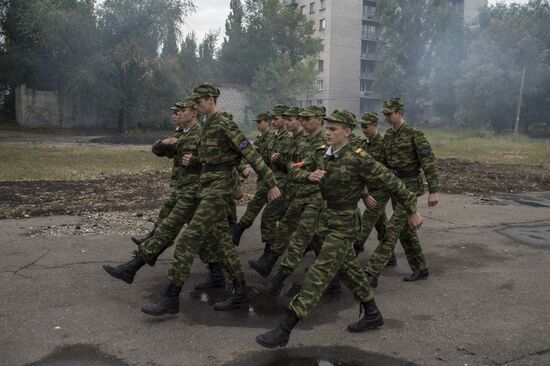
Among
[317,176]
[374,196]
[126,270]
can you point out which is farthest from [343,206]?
[126,270]

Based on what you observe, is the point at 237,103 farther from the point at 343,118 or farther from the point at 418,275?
the point at 343,118

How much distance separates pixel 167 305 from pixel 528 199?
10401 millimetres

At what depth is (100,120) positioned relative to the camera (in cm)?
3856

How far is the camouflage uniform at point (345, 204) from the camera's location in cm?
426

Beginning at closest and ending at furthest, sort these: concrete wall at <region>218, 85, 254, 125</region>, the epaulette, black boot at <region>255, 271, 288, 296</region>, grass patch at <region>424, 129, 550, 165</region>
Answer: the epaulette → black boot at <region>255, 271, 288, 296</region> → grass patch at <region>424, 129, 550, 165</region> → concrete wall at <region>218, 85, 254, 125</region>

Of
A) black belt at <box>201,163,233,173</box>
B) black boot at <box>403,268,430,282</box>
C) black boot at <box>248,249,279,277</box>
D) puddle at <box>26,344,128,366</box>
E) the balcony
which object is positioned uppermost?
the balcony

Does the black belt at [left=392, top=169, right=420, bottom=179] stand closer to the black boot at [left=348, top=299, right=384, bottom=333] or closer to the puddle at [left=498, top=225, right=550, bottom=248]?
the black boot at [left=348, top=299, right=384, bottom=333]

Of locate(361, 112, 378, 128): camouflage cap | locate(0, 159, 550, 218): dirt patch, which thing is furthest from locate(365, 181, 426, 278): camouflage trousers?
locate(0, 159, 550, 218): dirt patch

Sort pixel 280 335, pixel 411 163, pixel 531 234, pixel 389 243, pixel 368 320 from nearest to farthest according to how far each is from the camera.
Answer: pixel 280 335 → pixel 368 320 → pixel 389 243 → pixel 411 163 → pixel 531 234

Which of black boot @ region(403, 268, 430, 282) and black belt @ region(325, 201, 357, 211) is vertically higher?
black belt @ region(325, 201, 357, 211)

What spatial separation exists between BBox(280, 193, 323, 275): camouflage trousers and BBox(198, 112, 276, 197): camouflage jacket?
2.75 feet

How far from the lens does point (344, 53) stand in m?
64.1

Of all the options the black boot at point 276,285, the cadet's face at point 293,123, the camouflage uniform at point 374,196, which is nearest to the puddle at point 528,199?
the camouflage uniform at point 374,196

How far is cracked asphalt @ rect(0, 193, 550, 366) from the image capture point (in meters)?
4.08
